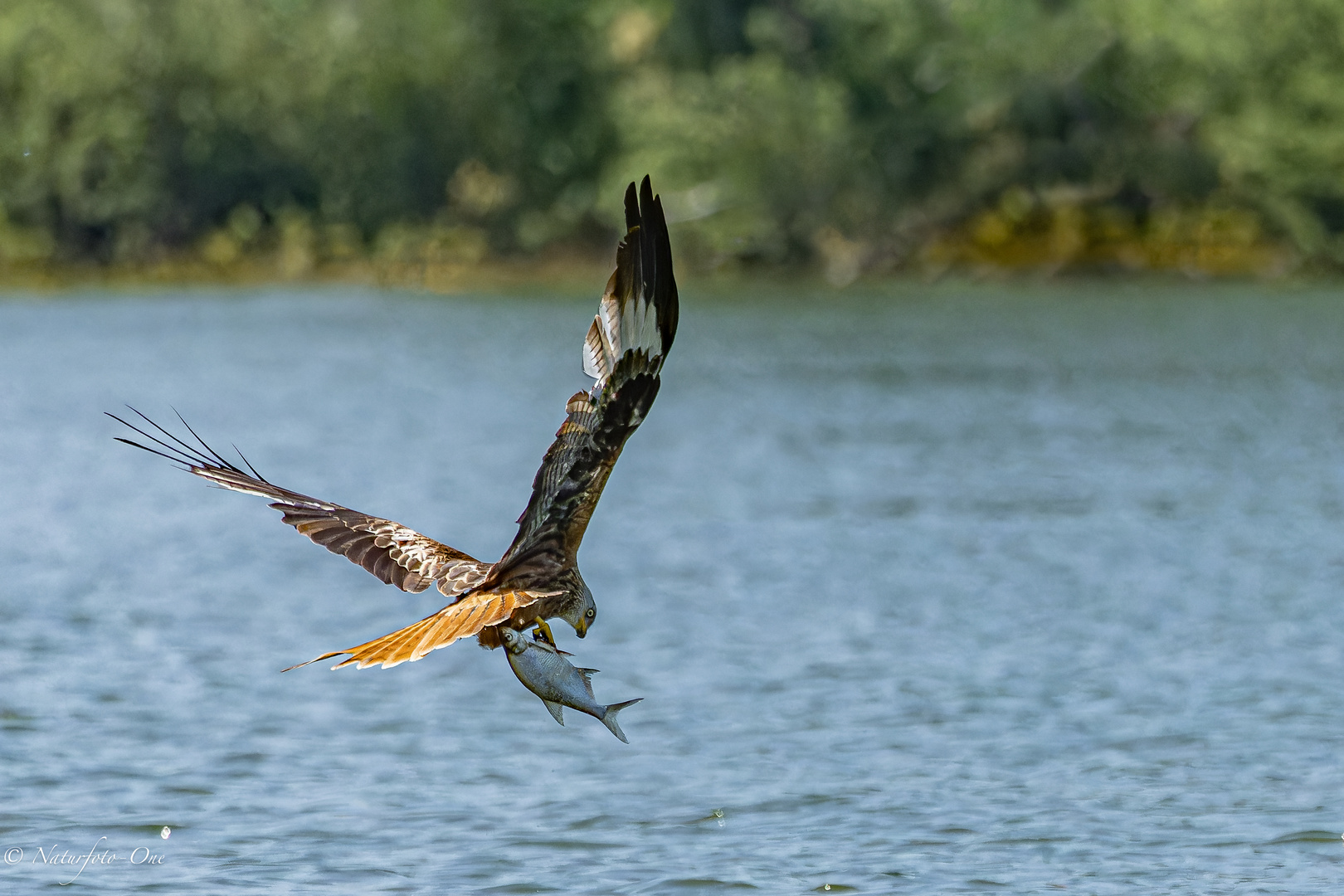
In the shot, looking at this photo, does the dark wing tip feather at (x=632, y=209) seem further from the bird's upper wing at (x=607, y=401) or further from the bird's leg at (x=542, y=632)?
the bird's leg at (x=542, y=632)

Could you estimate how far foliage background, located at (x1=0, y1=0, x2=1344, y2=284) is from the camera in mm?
52438

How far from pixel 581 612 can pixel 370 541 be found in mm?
1054

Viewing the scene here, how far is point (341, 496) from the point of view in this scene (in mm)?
21812

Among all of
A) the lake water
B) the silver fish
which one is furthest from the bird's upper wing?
the lake water

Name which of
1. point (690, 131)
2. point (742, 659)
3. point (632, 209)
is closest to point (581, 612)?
point (632, 209)

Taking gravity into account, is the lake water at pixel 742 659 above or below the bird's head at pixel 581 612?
above

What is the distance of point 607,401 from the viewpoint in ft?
23.0

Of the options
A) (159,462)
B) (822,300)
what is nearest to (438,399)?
(159,462)

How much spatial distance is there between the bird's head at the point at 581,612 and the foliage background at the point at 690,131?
46.3 metres

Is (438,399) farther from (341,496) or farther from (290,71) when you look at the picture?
(290,71)

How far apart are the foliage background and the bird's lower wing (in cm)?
4676

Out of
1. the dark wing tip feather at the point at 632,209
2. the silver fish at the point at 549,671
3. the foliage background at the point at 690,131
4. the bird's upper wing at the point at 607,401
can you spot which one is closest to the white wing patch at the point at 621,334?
the bird's upper wing at the point at 607,401

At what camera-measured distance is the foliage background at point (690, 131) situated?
2064 inches

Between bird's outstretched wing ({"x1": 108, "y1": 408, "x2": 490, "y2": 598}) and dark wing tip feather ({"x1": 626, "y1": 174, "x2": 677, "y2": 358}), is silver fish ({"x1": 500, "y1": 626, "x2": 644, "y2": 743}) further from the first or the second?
dark wing tip feather ({"x1": 626, "y1": 174, "x2": 677, "y2": 358})
